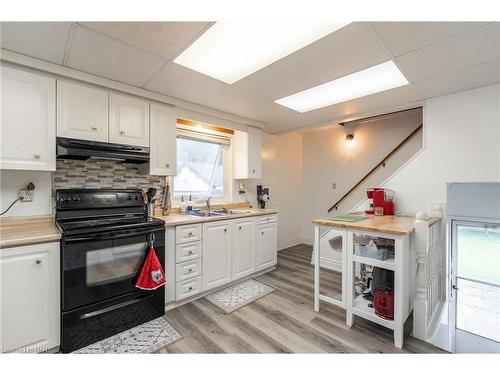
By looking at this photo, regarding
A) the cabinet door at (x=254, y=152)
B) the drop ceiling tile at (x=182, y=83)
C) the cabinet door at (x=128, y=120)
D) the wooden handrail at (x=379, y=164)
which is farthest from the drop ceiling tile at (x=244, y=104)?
the wooden handrail at (x=379, y=164)

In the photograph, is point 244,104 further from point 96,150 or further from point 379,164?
point 379,164

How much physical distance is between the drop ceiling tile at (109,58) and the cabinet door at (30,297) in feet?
4.65

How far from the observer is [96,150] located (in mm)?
1969

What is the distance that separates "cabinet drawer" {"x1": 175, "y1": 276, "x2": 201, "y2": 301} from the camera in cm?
229

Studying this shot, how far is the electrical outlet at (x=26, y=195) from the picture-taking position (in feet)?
6.21

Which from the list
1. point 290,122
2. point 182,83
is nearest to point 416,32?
point 182,83

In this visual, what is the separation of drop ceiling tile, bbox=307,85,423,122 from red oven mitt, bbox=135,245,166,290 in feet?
8.54

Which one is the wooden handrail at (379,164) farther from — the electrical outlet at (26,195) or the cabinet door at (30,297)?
the electrical outlet at (26,195)

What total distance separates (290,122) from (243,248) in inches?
80.9

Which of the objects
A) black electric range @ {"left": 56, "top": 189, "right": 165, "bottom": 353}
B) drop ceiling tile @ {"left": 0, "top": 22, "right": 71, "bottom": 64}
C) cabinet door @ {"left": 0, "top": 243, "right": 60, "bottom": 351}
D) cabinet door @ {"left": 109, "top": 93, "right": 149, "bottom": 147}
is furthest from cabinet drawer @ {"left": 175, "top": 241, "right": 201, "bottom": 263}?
drop ceiling tile @ {"left": 0, "top": 22, "right": 71, "bottom": 64}

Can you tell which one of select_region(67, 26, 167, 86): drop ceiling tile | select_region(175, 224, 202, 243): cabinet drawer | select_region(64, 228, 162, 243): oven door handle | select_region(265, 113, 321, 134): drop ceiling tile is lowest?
select_region(175, 224, 202, 243): cabinet drawer

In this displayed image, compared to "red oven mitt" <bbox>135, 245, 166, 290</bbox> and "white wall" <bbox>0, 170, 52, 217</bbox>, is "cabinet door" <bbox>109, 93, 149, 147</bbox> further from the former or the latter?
"red oven mitt" <bbox>135, 245, 166, 290</bbox>

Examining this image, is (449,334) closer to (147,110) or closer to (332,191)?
(332,191)

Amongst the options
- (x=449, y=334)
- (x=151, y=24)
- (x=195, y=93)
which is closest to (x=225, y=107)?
(x=195, y=93)
